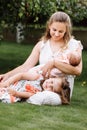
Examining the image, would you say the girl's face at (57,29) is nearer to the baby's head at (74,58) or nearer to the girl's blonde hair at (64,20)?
the girl's blonde hair at (64,20)

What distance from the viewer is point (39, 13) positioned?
9867 mm

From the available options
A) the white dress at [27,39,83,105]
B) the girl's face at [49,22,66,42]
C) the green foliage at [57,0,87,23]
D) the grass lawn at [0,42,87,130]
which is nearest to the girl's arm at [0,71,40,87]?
the white dress at [27,39,83,105]

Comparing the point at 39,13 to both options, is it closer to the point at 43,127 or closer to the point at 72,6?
the point at 72,6

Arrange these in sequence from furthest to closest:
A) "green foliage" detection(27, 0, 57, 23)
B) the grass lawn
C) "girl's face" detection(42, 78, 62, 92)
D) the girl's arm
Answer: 1. "green foliage" detection(27, 0, 57, 23)
2. the girl's arm
3. "girl's face" detection(42, 78, 62, 92)
4. the grass lawn

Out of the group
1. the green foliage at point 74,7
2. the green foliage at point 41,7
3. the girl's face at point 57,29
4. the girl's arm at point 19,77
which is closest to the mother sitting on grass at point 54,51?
the girl's face at point 57,29

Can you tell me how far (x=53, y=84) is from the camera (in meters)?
5.98

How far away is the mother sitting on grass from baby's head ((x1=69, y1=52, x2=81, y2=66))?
1.8 inches

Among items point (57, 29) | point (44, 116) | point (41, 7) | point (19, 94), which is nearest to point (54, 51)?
point (57, 29)

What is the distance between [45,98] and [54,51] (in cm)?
64

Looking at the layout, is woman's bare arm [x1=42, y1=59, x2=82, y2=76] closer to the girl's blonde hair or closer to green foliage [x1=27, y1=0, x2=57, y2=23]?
the girl's blonde hair

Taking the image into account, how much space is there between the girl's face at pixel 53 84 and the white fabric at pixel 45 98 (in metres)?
0.08

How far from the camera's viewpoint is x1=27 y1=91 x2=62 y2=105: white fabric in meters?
5.87

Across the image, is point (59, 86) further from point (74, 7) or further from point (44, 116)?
point (74, 7)

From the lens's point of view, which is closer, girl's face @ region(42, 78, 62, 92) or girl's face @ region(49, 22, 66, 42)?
girl's face @ region(42, 78, 62, 92)
